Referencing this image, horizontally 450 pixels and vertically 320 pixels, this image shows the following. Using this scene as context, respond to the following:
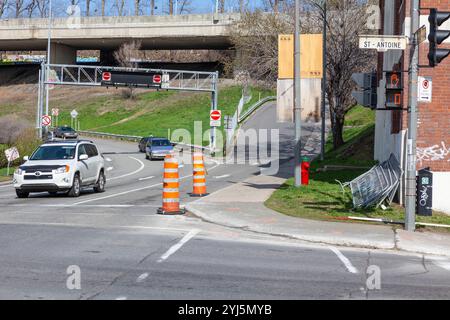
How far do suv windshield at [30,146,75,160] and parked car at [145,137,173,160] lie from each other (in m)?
25.5

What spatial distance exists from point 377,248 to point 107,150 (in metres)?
47.3

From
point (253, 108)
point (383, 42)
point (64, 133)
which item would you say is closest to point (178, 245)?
point (383, 42)

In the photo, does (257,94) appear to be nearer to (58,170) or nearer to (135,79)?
(135,79)

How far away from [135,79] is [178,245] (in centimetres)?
4123

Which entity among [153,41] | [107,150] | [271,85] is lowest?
[107,150]

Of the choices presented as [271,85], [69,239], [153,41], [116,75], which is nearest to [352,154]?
[271,85]

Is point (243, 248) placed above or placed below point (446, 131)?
below

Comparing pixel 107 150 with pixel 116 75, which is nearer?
pixel 116 75

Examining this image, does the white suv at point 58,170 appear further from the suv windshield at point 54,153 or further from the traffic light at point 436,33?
the traffic light at point 436,33

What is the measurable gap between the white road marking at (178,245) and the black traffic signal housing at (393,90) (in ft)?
15.9

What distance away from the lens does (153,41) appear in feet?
269
